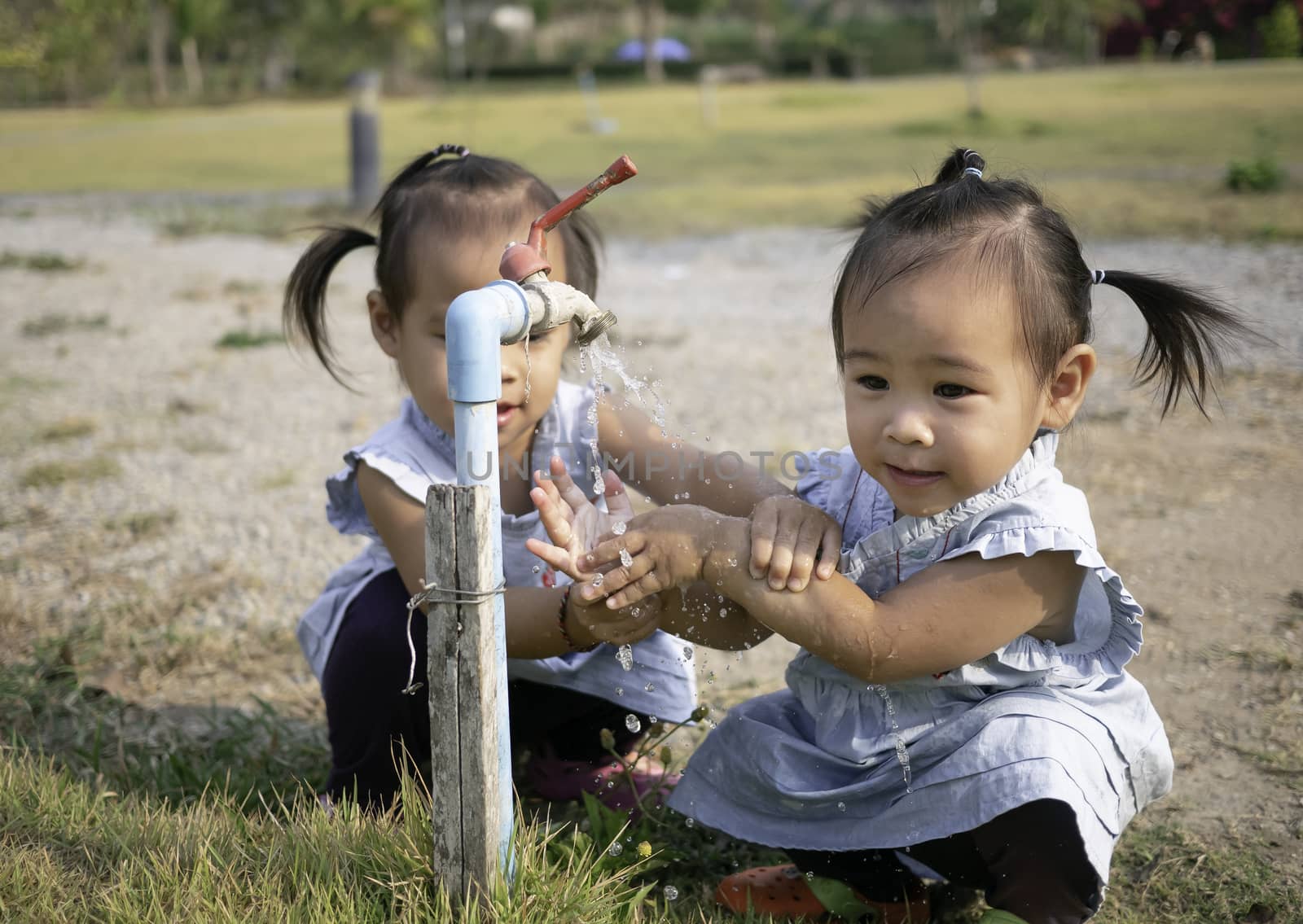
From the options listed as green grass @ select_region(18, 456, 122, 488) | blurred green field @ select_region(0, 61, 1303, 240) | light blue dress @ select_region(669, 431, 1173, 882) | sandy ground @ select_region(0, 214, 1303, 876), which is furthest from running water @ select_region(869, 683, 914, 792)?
green grass @ select_region(18, 456, 122, 488)

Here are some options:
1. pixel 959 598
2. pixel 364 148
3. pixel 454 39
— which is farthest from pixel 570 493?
pixel 454 39

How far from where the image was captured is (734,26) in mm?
64562

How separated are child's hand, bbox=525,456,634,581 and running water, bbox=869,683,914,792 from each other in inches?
21.6

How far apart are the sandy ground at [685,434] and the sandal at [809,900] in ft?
2.43

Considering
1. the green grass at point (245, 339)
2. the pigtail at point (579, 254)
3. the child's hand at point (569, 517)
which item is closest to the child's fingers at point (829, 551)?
the child's hand at point (569, 517)

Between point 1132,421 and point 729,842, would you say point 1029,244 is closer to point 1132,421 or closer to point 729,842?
point 729,842

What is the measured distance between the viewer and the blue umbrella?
1832 inches

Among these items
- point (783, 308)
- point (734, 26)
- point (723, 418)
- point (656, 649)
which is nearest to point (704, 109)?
point (783, 308)

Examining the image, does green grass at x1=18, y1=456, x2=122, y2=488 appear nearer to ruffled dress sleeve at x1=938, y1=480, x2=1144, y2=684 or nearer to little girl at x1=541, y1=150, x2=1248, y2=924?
little girl at x1=541, y1=150, x2=1248, y2=924

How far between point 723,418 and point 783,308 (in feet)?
8.34

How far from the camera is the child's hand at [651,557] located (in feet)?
6.66

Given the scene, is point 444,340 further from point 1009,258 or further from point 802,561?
point 1009,258

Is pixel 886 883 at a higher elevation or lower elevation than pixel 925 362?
lower

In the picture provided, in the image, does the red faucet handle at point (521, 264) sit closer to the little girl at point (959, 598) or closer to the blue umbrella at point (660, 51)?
the little girl at point (959, 598)
